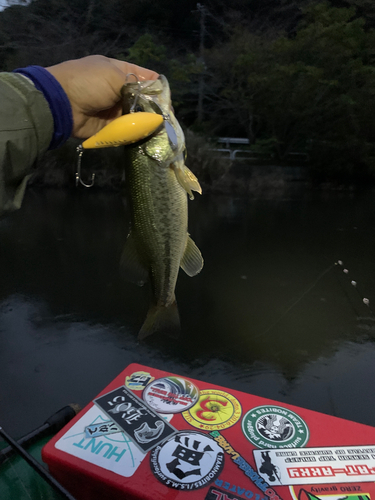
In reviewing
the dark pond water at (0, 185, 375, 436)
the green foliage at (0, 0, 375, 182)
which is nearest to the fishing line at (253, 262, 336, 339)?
the dark pond water at (0, 185, 375, 436)

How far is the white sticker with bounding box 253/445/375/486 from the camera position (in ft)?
3.62

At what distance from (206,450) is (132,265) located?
65 centimetres

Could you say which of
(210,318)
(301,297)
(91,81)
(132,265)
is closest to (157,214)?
(132,265)

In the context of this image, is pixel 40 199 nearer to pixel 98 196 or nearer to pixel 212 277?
pixel 98 196

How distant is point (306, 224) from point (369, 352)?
372cm

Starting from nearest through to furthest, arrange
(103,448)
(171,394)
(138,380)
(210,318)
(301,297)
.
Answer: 1. (103,448)
2. (171,394)
3. (138,380)
4. (210,318)
5. (301,297)

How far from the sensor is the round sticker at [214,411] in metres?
1.30

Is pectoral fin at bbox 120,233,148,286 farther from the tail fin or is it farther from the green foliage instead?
the green foliage

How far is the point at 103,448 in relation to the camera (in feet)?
3.93

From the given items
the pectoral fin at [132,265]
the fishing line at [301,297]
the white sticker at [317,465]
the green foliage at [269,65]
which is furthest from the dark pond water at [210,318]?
the green foliage at [269,65]

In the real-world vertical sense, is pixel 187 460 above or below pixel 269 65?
below

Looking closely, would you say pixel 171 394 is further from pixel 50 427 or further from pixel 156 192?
pixel 156 192

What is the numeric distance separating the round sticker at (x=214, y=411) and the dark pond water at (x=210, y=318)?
82 cm

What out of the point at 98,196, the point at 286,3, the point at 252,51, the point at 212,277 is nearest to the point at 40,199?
the point at 98,196
